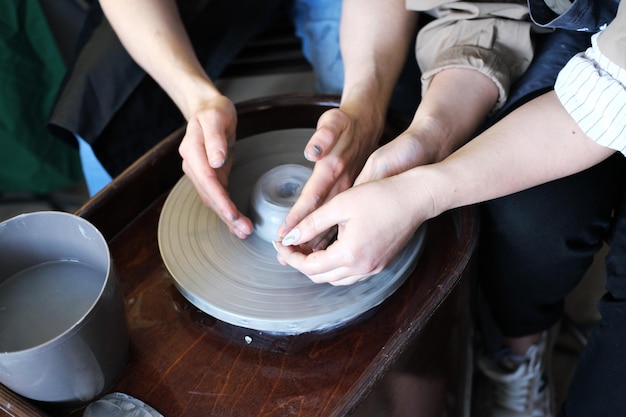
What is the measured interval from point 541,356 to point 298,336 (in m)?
0.67

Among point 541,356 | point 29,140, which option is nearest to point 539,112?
point 541,356

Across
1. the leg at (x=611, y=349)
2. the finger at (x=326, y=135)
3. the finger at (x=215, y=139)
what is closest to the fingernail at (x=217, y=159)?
the finger at (x=215, y=139)

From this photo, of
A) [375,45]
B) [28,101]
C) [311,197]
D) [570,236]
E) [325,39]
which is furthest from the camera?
[28,101]

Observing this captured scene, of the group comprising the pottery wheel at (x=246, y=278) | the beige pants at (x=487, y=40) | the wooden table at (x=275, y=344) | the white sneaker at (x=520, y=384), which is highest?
the beige pants at (x=487, y=40)

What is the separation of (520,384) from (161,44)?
3.32 feet

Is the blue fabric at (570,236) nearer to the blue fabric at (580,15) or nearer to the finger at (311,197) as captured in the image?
the blue fabric at (580,15)

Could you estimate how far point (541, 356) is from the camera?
1303 millimetres

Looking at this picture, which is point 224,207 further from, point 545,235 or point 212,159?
point 545,235

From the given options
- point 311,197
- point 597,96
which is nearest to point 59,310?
point 311,197

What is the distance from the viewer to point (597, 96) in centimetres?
83

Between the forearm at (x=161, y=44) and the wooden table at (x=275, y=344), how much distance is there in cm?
17

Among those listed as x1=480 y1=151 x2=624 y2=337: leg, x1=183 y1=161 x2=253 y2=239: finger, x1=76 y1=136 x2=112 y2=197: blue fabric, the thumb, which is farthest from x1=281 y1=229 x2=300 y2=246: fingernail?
x1=76 y1=136 x2=112 y2=197: blue fabric

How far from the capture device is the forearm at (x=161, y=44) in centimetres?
112

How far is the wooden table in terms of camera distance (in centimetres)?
81
